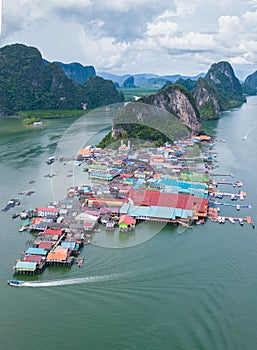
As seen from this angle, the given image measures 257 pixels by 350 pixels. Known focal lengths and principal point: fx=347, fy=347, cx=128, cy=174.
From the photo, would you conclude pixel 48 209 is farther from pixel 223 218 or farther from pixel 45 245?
pixel 223 218

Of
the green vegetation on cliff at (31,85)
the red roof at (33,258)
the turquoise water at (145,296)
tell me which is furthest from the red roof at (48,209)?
the green vegetation on cliff at (31,85)

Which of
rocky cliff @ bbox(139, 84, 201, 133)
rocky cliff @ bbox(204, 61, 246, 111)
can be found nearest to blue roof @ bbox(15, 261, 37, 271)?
rocky cliff @ bbox(139, 84, 201, 133)

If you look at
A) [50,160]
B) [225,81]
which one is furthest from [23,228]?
[225,81]

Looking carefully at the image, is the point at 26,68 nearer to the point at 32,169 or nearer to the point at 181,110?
the point at 181,110

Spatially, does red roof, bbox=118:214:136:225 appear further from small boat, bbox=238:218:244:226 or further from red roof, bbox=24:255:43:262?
small boat, bbox=238:218:244:226

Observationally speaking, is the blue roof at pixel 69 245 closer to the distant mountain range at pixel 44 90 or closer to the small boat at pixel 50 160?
the small boat at pixel 50 160

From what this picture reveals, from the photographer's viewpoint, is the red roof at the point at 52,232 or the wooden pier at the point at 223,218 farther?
the wooden pier at the point at 223,218
